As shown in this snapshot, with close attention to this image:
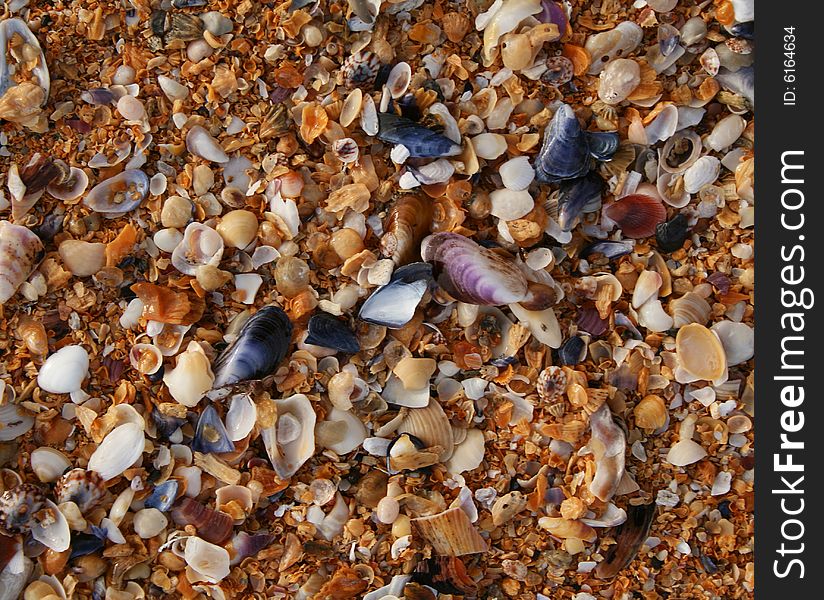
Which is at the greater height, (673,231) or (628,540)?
(673,231)

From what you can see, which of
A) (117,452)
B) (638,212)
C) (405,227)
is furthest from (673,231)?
(117,452)

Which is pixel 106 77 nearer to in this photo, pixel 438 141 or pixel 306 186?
pixel 306 186

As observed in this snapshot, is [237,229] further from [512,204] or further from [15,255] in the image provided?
[512,204]

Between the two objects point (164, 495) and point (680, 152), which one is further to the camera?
point (680, 152)

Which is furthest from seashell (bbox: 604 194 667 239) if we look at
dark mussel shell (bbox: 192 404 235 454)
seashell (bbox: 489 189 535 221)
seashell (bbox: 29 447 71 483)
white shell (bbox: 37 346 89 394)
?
seashell (bbox: 29 447 71 483)

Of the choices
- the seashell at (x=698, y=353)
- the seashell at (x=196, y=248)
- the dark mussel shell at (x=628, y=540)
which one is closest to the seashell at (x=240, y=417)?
the seashell at (x=196, y=248)

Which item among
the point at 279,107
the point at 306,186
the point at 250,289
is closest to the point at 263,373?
the point at 250,289

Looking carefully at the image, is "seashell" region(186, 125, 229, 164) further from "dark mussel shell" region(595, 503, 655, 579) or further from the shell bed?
"dark mussel shell" region(595, 503, 655, 579)

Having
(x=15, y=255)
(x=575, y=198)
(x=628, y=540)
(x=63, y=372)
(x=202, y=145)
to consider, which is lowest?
(x=628, y=540)
